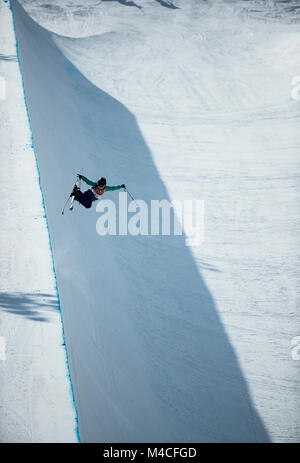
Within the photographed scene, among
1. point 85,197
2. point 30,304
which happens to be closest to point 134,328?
point 30,304

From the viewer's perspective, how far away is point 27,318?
11.9 feet

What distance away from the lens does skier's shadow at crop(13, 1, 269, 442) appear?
3.91 m

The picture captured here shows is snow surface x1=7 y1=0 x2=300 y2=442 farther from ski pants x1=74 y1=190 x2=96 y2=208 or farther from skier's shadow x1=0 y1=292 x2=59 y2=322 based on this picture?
ski pants x1=74 y1=190 x2=96 y2=208

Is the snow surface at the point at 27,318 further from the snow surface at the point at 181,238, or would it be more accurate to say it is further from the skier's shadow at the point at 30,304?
the snow surface at the point at 181,238

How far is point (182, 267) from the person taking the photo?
19.4 ft

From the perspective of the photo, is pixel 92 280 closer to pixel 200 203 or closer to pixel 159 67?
pixel 200 203

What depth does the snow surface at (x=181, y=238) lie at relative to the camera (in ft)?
14.6

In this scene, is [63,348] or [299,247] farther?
[299,247]

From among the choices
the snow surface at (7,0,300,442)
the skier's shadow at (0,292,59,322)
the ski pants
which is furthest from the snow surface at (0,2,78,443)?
the ski pants

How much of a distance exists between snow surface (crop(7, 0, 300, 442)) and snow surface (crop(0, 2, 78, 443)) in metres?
0.17

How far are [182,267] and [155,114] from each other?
15.3 feet

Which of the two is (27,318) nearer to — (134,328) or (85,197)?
(134,328)

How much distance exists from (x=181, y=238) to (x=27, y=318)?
3359 millimetres
